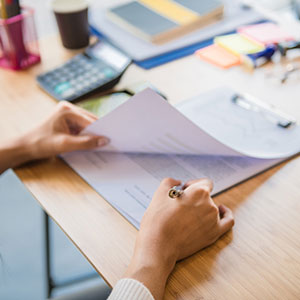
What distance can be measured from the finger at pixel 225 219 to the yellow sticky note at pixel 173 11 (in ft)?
2.12

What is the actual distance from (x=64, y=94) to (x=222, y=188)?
1.47ft

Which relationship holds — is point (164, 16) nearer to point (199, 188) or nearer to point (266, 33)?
point (266, 33)

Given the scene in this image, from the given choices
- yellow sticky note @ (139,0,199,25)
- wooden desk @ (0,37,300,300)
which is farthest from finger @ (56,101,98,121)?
yellow sticky note @ (139,0,199,25)

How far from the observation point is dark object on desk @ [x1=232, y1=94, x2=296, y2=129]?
824mm

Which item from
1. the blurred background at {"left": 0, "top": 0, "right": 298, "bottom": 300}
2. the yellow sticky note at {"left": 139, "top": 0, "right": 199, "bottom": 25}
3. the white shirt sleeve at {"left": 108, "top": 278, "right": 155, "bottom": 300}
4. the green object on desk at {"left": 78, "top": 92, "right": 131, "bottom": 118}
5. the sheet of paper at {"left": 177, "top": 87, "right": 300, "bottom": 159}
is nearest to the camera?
the white shirt sleeve at {"left": 108, "top": 278, "right": 155, "bottom": 300}

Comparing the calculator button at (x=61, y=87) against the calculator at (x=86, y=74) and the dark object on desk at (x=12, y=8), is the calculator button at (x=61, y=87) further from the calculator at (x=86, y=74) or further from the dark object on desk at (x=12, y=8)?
the dark object on desk at (x=12, y=8)

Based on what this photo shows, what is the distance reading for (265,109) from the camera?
2.84ft

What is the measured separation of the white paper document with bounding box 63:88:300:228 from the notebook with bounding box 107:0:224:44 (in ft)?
1.26

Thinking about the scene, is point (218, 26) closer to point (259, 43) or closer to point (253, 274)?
point (259, 43)

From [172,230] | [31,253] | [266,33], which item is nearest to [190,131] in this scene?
[172,230]

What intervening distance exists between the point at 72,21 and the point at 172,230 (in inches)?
28.6

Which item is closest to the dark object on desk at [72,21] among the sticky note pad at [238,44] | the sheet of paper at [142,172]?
the sticky note pad at [238,44]

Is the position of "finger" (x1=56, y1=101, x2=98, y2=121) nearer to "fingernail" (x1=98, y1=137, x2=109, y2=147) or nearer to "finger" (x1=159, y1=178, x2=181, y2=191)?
"fingernail" (x1=98, y1=137, x2=109, y2=147)

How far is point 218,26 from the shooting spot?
3.83 feet
